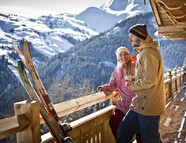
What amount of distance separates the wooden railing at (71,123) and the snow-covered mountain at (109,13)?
92021 mm

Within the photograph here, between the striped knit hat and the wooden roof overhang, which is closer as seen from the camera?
the striped knit hat

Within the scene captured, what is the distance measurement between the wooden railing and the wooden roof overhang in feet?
5.00

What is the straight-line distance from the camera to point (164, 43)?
174 ft

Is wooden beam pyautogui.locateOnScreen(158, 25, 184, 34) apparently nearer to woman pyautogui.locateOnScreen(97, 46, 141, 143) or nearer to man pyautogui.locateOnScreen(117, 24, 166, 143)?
woman pyautogui.locateOnScreen(97, 46, 141, 143)

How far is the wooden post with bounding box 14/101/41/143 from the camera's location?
948 millimetres

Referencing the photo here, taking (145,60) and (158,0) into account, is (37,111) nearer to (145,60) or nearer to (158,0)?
(145,60)

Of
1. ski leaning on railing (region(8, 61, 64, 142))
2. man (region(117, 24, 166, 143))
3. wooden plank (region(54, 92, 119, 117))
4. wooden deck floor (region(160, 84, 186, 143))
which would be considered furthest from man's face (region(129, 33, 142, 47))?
wooden deck floor (region(160, 84, 186, 143))

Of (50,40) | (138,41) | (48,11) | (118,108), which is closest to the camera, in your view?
(138,41)

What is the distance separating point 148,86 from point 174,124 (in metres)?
2.04

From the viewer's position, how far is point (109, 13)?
339 feet

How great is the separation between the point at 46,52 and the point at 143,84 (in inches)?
2137

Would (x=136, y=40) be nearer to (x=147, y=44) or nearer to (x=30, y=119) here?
(x=147, y=44)

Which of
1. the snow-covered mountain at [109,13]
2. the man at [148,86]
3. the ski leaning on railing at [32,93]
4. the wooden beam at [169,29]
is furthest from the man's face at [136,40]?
the snow-covered mountain at [109,13]

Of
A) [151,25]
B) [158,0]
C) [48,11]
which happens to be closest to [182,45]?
[151,25]
